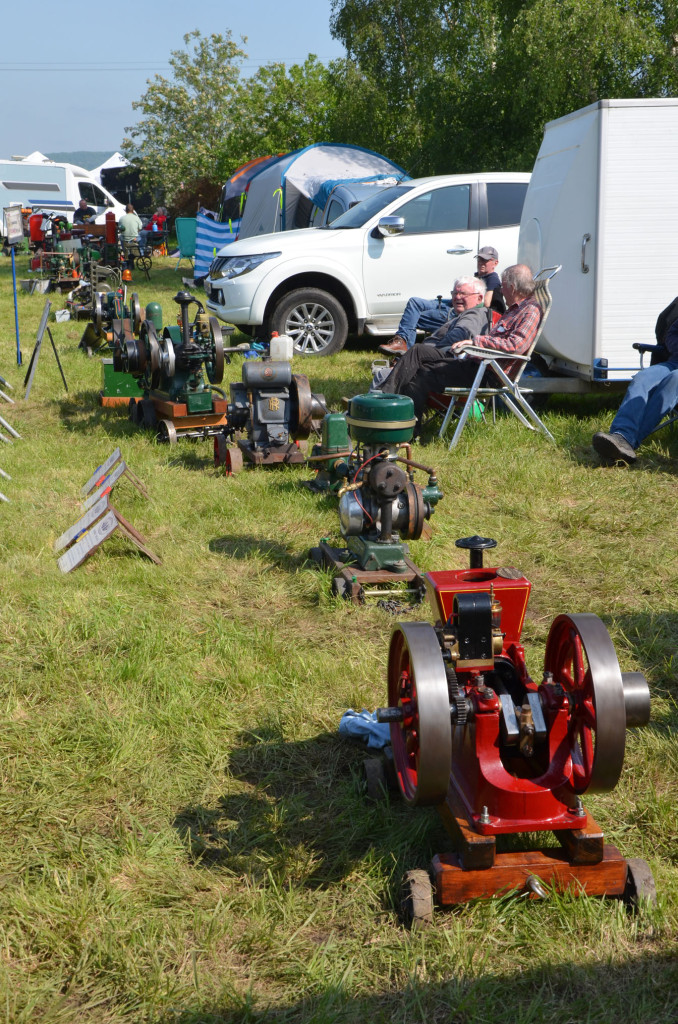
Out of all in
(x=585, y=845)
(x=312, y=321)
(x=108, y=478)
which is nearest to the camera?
(x=585, y=845)

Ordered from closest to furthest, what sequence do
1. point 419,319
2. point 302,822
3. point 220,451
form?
point 302,822 < point 220,451 < point 419,319

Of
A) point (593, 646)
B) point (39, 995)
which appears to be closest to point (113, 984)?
point (39, 995)

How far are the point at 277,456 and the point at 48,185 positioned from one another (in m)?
31.9

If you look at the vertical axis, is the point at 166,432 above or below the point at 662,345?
below

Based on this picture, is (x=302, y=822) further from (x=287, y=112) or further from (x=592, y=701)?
(x=287, y=112)

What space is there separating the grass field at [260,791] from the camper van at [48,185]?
31.7 meters

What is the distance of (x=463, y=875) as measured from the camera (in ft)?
7.79

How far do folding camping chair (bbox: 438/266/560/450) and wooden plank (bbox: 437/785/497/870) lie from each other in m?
4.39

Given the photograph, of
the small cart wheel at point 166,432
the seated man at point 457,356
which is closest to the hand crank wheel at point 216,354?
the small cart wheel at point 166,432

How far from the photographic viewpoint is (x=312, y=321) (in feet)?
34.6

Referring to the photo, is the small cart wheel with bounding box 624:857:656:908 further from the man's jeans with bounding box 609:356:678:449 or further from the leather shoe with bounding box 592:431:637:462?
the man's jeans with bounding box 609:356:678:449

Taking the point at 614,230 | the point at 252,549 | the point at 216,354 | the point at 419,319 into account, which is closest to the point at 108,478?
the point at 252,549

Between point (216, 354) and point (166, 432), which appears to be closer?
point (216, 354)

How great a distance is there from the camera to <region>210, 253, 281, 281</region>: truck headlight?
404 inches
